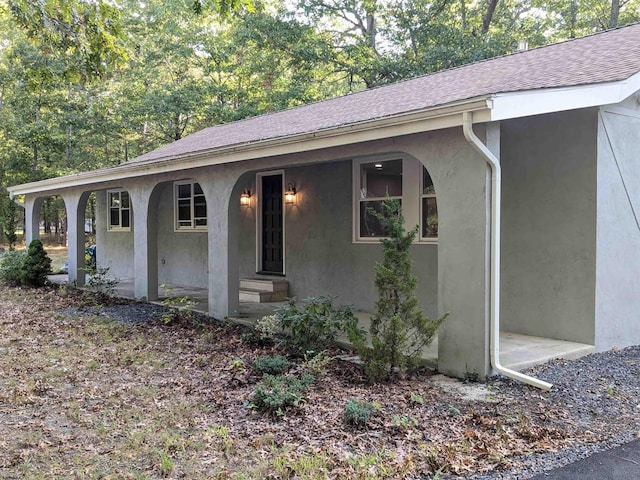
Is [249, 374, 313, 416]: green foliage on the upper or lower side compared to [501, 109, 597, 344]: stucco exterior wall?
lower

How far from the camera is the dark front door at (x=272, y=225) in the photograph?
1037 centimetres

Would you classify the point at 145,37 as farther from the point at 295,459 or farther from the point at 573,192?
the point at 295,459

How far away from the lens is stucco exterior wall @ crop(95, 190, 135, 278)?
14609 mm

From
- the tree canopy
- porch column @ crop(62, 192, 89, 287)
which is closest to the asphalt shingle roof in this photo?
porch column @ crop(62, 192, 89, 287)

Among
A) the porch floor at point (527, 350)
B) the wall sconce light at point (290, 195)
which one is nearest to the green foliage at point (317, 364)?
the porch floor at point (527, 350)

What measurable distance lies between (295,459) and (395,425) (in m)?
0.88

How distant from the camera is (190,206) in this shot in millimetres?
12695

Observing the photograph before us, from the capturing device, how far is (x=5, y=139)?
2534cm

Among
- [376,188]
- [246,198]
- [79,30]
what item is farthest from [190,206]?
[79,30]

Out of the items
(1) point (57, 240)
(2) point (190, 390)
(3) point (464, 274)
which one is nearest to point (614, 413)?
(3) point (464, 274)

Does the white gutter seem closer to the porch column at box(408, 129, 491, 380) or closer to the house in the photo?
the house

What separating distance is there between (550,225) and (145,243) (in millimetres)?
7165

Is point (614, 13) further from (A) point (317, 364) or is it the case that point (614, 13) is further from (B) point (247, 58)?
(A) point (317, 364)

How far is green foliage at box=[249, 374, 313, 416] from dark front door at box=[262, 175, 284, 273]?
5506mm
